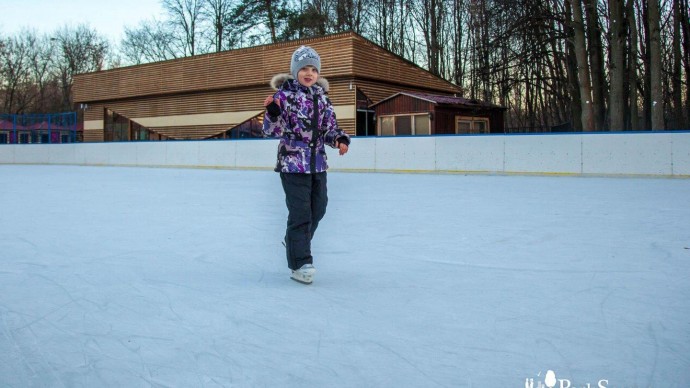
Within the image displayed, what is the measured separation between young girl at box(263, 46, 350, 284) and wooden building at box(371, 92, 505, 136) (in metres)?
17.9

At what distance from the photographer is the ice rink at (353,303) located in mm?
2021

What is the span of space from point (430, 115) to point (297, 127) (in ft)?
60.4

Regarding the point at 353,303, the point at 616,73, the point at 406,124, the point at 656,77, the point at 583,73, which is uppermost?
the point at 583,73

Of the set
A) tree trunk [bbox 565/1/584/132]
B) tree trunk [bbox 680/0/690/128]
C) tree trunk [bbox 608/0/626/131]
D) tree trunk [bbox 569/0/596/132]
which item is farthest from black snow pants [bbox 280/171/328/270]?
tree trunk [bbox 680/0/690/128]

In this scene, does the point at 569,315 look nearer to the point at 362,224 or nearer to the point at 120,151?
the point at 362,224

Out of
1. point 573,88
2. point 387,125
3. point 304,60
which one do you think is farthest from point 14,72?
point 304,60

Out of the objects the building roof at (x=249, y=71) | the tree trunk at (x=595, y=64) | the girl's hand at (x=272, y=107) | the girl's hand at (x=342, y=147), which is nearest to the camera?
the girl's hand at (x=272, y=107)

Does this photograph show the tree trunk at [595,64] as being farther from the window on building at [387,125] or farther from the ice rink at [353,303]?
the ice rink at [353,303]

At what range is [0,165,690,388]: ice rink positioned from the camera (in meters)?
2.02

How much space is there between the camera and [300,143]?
10.9 feet

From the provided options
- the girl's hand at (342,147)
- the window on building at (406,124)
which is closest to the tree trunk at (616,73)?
the window on building at (406,124)

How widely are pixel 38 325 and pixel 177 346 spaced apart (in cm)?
72

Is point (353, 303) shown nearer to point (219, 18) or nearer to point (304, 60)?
point (304, 60)

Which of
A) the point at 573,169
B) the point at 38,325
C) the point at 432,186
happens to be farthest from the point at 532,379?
the point at 573,169
